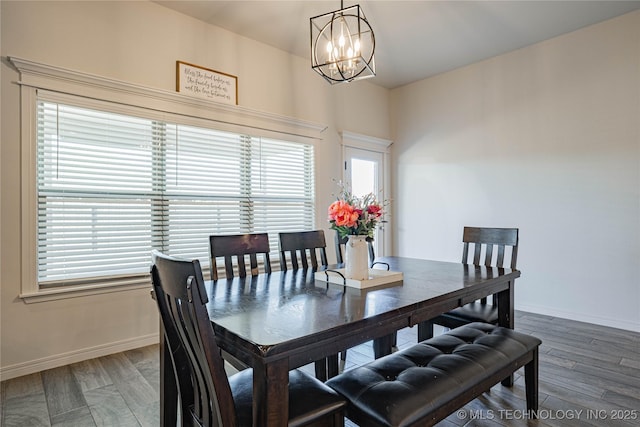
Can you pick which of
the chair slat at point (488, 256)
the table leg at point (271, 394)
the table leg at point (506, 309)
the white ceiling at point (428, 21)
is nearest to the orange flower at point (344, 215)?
the table leg at point (271, 394)

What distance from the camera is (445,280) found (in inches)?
81.4

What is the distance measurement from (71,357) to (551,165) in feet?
15.9

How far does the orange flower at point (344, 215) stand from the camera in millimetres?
1896

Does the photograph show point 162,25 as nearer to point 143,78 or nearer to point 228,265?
point 143,78

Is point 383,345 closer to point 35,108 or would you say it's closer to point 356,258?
point 356,258

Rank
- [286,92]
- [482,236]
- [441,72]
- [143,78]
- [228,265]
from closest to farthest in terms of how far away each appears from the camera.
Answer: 1. [228,265]
2. [482,236]
3. [143,78]
4. [286,92]
5. [441,72]

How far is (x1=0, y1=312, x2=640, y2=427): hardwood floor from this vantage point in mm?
1982

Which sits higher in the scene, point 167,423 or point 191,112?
point 191,112

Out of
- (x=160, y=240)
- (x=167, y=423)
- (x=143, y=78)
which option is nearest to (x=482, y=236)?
(x=167, y=423)

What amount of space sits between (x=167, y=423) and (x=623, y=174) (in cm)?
426

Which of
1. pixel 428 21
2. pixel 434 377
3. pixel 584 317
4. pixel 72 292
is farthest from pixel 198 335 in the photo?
pixel 584 317

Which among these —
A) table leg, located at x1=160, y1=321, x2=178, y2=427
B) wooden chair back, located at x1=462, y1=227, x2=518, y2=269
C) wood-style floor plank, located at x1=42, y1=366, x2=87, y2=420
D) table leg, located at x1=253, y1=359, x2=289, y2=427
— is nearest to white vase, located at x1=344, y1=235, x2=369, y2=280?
table leg, located at x1=253, y1=359, x2=289, y2=427

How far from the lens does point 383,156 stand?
5.34 metres

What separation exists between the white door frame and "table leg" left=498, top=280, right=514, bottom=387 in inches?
106
